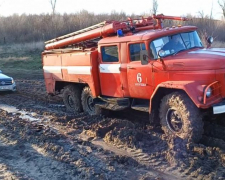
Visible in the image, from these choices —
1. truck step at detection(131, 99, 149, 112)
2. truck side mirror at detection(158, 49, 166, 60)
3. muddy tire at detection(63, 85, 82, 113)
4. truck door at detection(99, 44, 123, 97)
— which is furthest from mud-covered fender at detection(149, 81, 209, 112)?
muddy tire at detection(63, 85, 82, 113)

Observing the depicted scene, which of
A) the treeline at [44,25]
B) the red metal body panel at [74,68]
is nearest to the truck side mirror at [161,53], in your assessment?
the red metal body panel at [74,68]

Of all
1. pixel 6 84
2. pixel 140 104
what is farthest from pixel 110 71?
pixel 6 84

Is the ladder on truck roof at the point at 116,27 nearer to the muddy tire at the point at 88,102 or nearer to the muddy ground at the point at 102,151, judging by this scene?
the muddy tire at the point at 88,102

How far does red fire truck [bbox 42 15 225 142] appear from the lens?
6.61 meters

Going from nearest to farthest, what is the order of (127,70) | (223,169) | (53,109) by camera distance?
(223,169) < (127,70) < (53,109)

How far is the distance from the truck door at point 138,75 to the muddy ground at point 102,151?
31.0 inches

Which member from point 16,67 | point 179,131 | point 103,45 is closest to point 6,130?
point 103,45

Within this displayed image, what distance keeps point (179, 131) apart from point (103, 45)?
132 inches

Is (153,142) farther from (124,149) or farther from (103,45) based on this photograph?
(103,45)

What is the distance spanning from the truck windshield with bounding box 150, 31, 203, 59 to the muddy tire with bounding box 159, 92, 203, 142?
3.82ft

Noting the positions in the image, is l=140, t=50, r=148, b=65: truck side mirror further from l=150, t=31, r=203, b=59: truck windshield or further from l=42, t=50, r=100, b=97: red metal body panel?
l=42, t=50, r=100, b=97: red metal body panel

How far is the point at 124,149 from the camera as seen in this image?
6750mm

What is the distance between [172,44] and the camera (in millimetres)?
7863

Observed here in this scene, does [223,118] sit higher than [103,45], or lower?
lower
